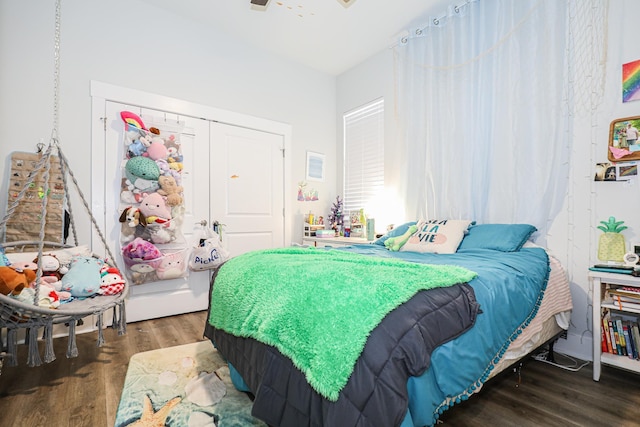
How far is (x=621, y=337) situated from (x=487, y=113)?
1811 mm

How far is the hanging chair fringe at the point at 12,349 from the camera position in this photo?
1690 mm

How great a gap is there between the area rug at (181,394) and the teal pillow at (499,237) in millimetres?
1825

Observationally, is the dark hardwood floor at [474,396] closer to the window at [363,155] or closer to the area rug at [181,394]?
the area rug at [181,394]

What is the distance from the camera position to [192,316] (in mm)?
3172

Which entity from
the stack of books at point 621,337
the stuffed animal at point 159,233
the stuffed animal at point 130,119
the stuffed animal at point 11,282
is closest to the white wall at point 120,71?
the stuffed animal at point 130,119

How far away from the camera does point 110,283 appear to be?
2.13 m

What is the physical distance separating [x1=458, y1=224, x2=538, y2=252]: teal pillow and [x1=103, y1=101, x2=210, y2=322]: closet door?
2554 millimetres

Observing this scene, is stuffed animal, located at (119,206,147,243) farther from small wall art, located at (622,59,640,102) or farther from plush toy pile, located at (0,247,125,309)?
small wall art, located at (622,59,640,102)

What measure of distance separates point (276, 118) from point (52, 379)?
10.4 ft

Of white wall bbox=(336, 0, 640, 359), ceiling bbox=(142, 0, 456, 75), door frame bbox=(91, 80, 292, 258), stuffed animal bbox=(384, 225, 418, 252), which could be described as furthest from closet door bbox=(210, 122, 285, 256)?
white wall bbox=(336, 0, 640, 359)

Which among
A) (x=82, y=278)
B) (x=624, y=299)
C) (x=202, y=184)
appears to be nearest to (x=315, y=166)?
(x=202, y=184)

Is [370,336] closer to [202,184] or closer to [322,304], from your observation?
[322,304]

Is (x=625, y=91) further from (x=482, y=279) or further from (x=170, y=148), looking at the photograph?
(x=170, y=148)

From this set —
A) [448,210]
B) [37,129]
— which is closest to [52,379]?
[37,129]
